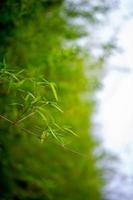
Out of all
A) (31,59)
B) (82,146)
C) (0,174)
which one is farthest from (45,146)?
(82,146)

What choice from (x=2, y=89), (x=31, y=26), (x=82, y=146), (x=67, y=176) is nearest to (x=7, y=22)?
(x=2, y=89)

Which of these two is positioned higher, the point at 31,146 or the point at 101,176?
the point at 101,176

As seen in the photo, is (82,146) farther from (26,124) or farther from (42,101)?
(42,101)

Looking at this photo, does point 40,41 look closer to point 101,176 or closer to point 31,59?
point 31,59

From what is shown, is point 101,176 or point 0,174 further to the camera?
point 101,176

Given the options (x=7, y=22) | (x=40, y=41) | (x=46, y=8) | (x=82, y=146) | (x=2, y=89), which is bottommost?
(x=2, y=89)

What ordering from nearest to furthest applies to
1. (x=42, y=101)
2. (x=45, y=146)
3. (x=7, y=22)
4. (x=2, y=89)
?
(x=42, y=101) → (x=7, y=22) → (x=2, y=89) → (x=45, y=146)

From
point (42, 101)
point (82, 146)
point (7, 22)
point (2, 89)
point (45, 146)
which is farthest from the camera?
point (82, 146)


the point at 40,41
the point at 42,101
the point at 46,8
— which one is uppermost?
the point at 46,8

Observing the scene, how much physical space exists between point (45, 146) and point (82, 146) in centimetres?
111

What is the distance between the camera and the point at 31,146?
2.24 metres

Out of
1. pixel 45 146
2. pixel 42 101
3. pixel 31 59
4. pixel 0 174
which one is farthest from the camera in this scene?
pixel 45 146

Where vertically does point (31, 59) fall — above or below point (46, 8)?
below

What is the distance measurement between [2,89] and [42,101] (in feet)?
2.44
